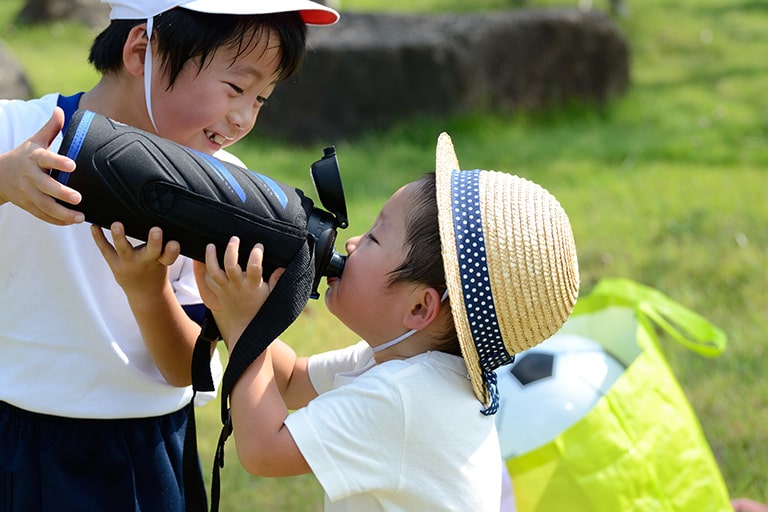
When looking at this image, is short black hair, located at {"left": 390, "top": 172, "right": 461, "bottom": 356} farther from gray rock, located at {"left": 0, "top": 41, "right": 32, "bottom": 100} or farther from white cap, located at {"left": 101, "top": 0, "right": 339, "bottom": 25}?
gray rock, located at {"left": 0, "top": 41, "right": 32, "bottom": 100}

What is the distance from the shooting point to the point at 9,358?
185cm

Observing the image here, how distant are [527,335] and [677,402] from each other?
100cm

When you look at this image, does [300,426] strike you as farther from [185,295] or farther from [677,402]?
[677,402]

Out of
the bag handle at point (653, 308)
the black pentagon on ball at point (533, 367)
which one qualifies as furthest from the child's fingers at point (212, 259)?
the bag handle at point (653, 308)

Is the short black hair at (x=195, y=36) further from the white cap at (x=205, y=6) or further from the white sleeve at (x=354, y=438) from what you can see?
the white sleeve at (x=354, y=438)

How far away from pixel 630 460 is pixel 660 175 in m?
3.33

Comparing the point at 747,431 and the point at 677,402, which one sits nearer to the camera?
the point at 677,402

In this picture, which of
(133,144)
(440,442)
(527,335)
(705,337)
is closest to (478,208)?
(527,335)

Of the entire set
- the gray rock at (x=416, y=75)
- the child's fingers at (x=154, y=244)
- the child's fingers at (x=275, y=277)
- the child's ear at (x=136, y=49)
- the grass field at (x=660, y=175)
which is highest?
the child's ear at (x=136, y=49)

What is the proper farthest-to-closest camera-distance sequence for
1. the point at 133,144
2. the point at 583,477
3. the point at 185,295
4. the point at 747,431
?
the point at 747,431 → the point at 583,477 → the point at 185,295 → the point at 133,144

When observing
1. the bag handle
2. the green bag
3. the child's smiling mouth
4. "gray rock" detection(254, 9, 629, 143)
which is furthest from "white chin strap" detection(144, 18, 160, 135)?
"gray rock" detection(254, 9, 629, 143)

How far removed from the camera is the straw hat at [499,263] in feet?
5.60

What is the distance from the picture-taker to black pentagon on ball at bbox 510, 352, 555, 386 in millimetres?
2656

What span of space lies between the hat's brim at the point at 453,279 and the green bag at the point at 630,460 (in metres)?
0.74
